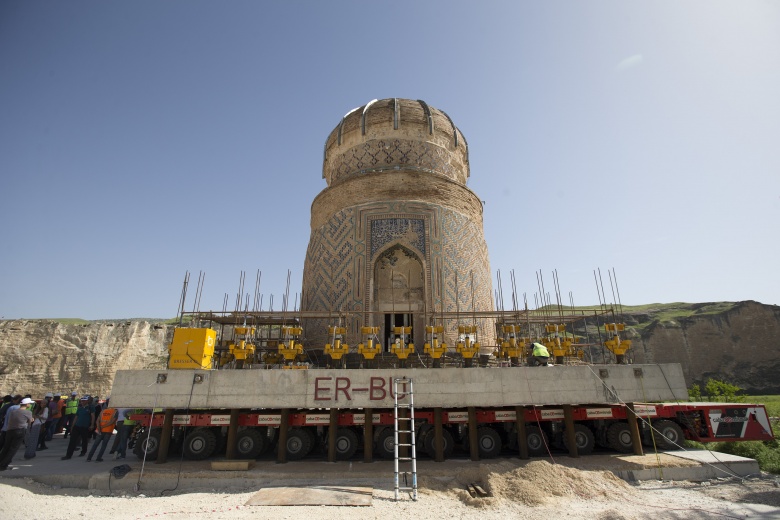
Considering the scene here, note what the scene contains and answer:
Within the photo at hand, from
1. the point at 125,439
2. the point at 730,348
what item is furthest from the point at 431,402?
the point at 730,348

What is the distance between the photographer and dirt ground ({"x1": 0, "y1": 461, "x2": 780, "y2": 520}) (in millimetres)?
5879

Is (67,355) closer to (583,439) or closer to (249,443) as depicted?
(249,443)

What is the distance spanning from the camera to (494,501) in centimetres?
623

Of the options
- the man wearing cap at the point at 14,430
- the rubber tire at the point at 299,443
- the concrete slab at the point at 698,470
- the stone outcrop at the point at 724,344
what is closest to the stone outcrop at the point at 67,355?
the man wearing cap at the point at 14,430

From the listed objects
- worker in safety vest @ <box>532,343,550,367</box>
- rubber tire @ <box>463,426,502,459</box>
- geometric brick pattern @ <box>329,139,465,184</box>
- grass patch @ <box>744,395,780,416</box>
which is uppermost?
geometric brick pattern @ <box>329,139,465,184</box>

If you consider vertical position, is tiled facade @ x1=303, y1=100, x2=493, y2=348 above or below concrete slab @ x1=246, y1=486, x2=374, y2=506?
above

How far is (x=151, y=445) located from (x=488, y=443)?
280 inches

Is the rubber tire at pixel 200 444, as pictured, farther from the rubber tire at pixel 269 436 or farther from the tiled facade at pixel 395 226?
the tiled facade at pixel 395 226

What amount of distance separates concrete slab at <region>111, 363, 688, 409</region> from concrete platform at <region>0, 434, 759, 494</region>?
113 cm

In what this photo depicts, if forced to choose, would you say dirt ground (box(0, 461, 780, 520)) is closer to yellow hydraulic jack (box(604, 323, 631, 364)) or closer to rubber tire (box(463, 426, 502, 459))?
rubber tire (box(463, 426, 502, 459))

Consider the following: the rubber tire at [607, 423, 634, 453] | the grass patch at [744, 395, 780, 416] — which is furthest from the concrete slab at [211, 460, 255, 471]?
the grass patch at [744, 395, 780, 416]

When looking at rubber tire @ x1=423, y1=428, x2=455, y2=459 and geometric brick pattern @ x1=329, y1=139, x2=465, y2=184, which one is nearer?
rubber tire @ x1=423, y1=428, x2=455, y2=459

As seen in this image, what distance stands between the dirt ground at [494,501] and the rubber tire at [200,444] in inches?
62.4

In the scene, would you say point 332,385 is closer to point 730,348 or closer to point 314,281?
point 314,281
